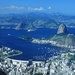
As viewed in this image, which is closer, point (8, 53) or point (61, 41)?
point (8, 53)

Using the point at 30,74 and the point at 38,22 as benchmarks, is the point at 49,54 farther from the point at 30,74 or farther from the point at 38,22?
the point at 38,22

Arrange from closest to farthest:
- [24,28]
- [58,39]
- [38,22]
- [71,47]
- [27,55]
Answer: [27,55] → [71,47] → [58,39] → [24,28] → [38,22]

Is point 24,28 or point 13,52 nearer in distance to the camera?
point 13,52

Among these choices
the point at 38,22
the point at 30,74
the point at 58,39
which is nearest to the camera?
the point at 30,74

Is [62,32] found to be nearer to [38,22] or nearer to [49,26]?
[49,26]

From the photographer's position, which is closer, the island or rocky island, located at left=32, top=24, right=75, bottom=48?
the island

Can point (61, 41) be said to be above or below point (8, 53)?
above

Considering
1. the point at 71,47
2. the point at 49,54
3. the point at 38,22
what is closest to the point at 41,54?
the point at 49,54

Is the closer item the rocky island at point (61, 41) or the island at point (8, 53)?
the island at point (8, 53)

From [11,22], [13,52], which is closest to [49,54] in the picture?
[13,52]
